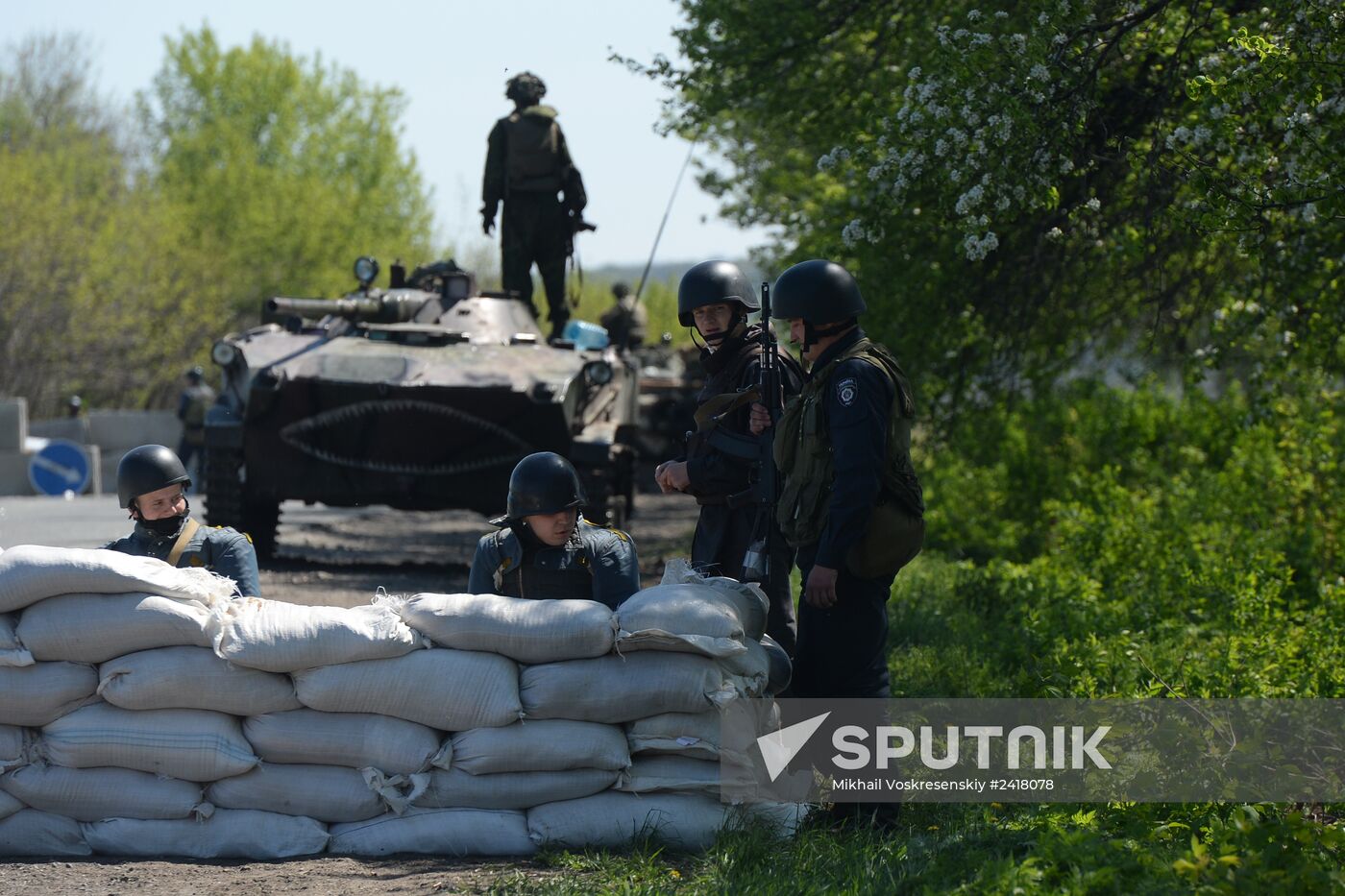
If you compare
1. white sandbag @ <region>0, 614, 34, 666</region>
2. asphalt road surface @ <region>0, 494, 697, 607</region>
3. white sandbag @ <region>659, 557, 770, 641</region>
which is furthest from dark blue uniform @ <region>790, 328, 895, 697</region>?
asphalt road surface @ <region>0, 494, 697, 607</region>

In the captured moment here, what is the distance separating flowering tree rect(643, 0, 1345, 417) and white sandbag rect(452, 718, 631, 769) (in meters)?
3.13

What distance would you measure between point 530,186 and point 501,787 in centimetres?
965

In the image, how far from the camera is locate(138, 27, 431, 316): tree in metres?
48.9

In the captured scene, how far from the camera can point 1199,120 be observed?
7383 mm

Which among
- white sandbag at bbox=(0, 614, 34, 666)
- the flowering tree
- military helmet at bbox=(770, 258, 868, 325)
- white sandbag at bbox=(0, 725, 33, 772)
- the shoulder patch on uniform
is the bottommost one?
white sandbag at bbox=(0, 725, 33, 772)

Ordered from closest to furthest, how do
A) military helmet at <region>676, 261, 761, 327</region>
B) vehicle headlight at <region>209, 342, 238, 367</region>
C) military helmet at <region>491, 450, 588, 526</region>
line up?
1. military helmet at <region>491, 450, 588, 526</region>
2. military helmet at <region>676, 261, 761, 327</region>
3. vehicle headlight at <region>209, 342, 238, 367</region>

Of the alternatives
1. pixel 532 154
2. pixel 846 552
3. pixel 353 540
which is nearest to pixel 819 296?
pixel 846 552

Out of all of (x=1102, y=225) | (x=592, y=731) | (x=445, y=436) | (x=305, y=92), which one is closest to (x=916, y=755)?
(x=592, y=731)

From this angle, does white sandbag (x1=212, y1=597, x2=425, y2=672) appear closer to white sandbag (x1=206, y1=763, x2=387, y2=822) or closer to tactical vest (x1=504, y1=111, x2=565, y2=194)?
white sandbag (x1=206, y1=763, x2=387, y2=822)

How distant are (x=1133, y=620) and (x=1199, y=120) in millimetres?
3033

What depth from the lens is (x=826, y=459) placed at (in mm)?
5867

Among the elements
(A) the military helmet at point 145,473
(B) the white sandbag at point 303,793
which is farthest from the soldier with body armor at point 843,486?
(A) the military helmet at point 145,473

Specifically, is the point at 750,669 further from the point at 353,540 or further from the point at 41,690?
the point at 353,540

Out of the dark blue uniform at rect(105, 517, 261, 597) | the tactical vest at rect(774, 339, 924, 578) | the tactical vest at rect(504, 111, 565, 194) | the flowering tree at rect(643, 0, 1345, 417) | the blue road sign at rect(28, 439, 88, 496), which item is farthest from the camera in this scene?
the blue road sign at rect(28, 439, 88, 496)
